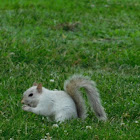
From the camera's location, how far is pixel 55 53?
27.7 ft

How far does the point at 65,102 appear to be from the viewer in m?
5.09

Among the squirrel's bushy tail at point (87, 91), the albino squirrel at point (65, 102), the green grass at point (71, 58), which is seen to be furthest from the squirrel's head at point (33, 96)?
the squirrel's bushy tail at point (87, 91)

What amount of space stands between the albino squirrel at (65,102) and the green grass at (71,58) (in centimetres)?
11

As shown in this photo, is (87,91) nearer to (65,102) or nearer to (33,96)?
(65,102)

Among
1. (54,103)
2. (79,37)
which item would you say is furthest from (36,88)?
(79,37)

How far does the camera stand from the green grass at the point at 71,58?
4.59 metres

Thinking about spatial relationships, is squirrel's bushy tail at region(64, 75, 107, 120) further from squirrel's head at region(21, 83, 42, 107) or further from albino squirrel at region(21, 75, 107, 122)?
squirrel's head at region(21, 83, 42, 107)

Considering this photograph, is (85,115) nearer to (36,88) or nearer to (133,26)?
(36,88)

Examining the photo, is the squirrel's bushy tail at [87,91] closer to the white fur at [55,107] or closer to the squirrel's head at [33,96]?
the white fur at [55,107]

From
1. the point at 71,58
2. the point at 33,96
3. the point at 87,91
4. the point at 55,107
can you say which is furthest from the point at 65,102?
the point at 71,58

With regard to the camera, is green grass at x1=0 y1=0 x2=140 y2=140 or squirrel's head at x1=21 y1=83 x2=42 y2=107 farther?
squirrel's head at x1=21 y1=83 x2=42 y2=107

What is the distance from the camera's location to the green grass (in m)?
4.59

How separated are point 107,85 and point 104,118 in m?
1.49

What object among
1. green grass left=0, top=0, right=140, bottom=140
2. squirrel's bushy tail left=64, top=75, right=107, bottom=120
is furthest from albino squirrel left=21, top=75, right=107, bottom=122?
green grass left=0, top=0, right=140, bottom=140
